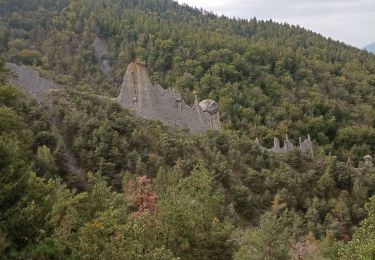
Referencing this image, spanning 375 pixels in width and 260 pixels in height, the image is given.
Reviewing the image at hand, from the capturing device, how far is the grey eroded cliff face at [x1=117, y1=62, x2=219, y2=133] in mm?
50188

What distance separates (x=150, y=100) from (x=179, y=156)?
10.4 meters

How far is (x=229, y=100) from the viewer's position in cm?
8931

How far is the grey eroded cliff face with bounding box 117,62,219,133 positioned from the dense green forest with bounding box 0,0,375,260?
8.39ft

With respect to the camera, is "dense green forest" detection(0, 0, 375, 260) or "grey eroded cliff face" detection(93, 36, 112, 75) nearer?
"dense green forest" detection(0, 0, 375, 260)

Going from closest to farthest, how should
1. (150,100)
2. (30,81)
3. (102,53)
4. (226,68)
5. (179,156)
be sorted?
1. (179,156)
2. (150,100)
3. (30,81)
4. (226,68)
5. (102,53)

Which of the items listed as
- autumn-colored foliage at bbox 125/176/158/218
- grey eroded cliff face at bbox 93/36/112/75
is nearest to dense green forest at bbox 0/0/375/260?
autumn-colored foliage at bbox 125/176/158/218

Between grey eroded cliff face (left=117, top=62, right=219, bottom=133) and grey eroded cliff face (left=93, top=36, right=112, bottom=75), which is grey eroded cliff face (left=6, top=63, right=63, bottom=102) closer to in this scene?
grey eroded cliff face (left=117, top=62, right=219, bottom=133)

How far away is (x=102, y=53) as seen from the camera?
11700cm

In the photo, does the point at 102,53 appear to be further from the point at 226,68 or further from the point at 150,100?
the point at 150,100

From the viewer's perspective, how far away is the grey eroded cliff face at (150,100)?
50.2 m

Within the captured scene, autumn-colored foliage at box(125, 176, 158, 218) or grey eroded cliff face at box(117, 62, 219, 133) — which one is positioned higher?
grey eroded cliff face at box(117, 62, 219, 133)

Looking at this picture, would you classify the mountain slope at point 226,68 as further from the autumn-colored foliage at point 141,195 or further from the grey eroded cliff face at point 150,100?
the autumn-colored foliage at point 141,195

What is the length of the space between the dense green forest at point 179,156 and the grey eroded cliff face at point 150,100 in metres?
2.56

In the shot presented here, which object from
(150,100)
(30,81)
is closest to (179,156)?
(150,100)
